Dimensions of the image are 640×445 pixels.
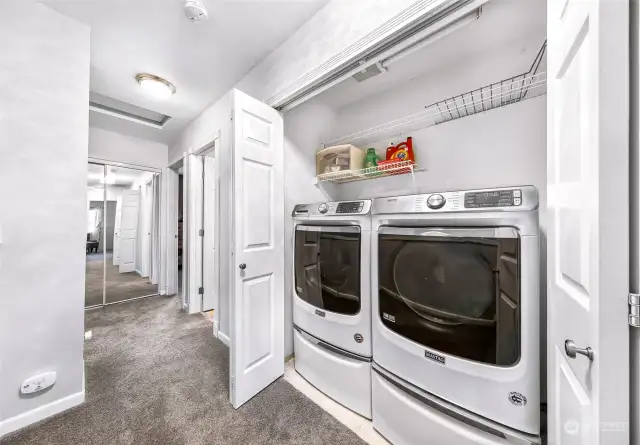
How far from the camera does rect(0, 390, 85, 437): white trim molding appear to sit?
1.39 m

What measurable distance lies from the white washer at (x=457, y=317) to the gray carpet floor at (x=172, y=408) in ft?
1.61

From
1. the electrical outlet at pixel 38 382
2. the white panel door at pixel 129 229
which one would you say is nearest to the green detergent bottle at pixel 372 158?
the electrical outlet at pixel 38 382

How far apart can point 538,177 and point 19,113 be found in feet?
10.3

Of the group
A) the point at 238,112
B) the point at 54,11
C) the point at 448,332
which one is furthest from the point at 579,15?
the point at 54,11

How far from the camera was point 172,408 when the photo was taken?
5.11 ft

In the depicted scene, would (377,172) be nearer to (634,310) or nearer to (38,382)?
(634,310)

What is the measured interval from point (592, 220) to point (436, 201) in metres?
0.62

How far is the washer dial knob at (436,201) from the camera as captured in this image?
3.76 feet

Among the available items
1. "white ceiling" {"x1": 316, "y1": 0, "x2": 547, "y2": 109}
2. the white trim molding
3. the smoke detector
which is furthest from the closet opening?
"white ceiling" {"x1": 316, "y1": 0, "x2": 547, "y2": 109}

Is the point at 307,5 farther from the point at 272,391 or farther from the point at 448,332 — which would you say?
the point at 272,391

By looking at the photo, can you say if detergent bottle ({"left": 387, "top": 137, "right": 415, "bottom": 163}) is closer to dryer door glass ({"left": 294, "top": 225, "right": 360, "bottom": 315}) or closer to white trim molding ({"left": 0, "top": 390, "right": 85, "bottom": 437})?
dryer door glass ({"left": 294, "top": 225, "right": 360, "bottom": 315})

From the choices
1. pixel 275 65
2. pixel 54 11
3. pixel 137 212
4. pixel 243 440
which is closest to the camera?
pixel 243 440

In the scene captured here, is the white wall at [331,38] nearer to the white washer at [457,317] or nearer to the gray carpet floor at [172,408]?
the white washer at [457,317]

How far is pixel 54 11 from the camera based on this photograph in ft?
5.07
